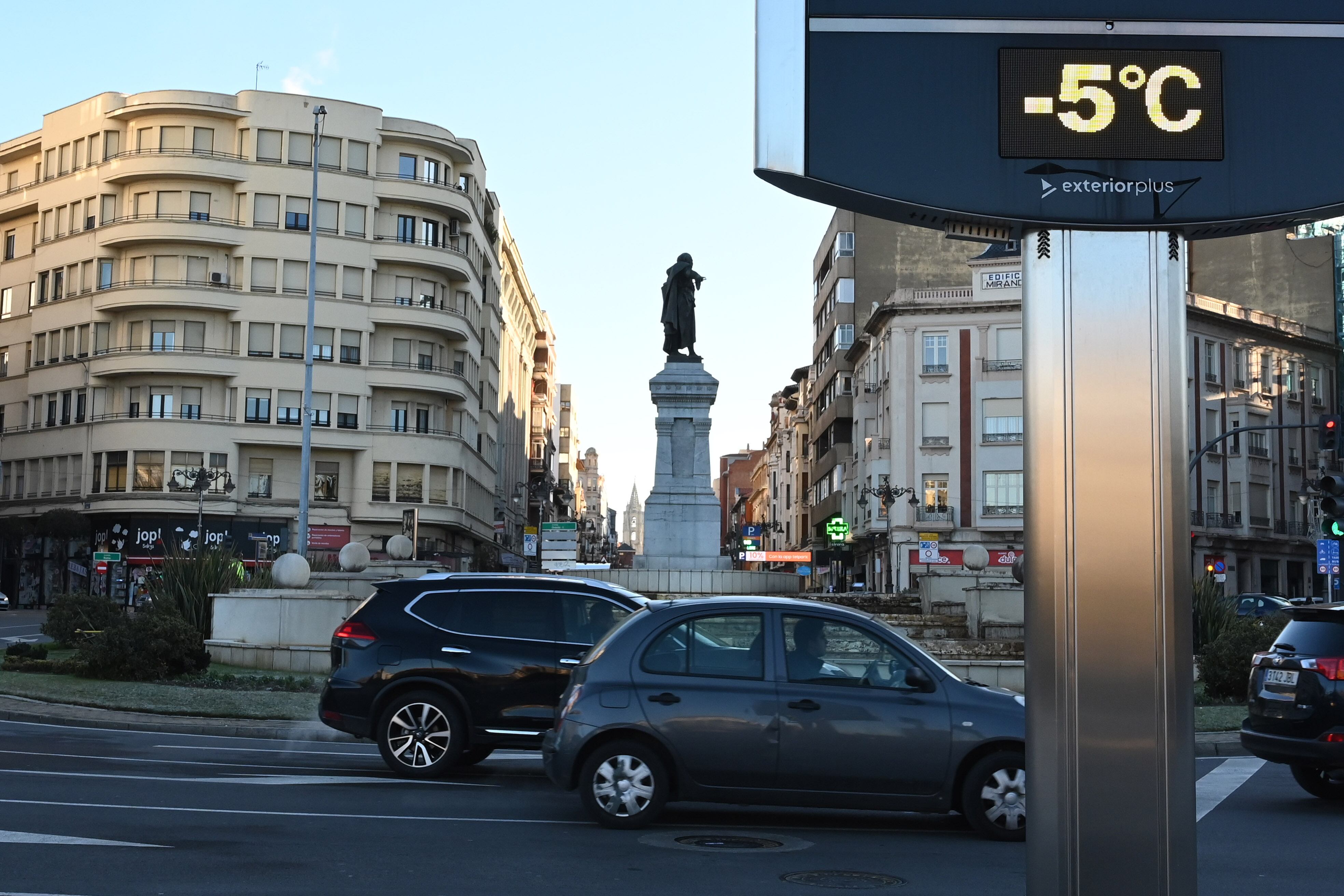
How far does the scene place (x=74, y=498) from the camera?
6500cm

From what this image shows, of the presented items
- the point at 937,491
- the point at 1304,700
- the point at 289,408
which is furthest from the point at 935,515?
the point at 1304,700

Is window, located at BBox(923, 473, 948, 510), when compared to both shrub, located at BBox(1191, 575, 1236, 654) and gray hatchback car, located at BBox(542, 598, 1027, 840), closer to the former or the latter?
shrub, located at BBox(1191, 575, 1236, 654)

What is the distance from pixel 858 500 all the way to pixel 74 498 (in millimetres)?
34729

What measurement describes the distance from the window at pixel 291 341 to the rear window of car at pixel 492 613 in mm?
54964

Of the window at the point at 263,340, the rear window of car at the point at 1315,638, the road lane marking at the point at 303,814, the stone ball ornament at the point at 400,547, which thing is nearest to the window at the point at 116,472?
the window at the point at 263,340

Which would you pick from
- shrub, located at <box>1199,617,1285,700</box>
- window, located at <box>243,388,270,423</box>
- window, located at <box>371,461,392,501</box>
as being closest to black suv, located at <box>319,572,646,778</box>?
shrub, located at <box>1199,617,1285,700</box>

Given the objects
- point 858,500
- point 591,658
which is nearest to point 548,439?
point 858,500

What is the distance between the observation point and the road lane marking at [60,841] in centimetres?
821

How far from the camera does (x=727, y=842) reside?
9070 millimetres

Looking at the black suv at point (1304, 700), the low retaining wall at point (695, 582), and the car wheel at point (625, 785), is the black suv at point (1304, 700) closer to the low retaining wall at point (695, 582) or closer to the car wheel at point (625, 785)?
the car wheel at point (625, 785)

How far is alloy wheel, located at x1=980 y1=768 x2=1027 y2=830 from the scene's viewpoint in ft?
30.6

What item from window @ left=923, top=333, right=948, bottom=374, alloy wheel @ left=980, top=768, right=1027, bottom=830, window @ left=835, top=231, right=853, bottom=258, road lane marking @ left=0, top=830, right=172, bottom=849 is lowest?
road lane marking @ left=0, top=830, right=172, bottom=849

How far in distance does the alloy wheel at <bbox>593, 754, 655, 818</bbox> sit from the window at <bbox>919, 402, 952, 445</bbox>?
5658 cm

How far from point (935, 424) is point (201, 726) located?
2037 inches
